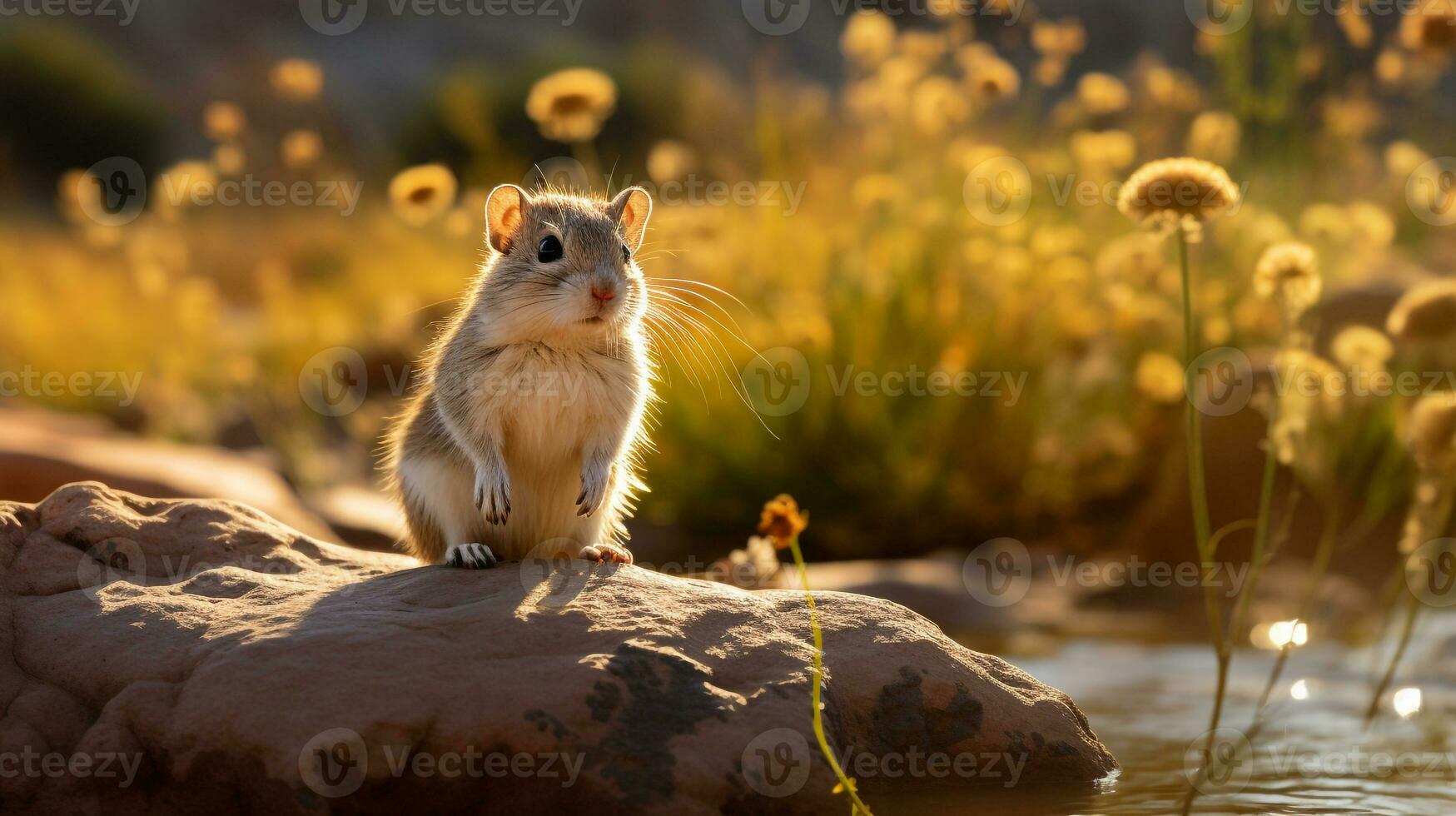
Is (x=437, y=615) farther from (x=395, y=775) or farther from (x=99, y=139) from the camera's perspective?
(x=99, y=139)

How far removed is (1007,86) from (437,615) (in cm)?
518

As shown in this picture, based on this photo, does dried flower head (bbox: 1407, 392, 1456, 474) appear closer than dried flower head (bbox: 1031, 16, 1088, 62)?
Yes

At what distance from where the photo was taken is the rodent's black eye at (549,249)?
4.69 meters

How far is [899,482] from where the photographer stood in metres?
8.61

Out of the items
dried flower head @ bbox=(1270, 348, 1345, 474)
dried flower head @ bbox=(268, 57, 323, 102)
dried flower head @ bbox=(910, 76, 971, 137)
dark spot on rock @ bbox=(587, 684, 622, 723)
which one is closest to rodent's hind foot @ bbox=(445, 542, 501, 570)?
dark spot on rock @ bbox=(587, 684, 622, 723)

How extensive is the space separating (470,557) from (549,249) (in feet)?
3.38

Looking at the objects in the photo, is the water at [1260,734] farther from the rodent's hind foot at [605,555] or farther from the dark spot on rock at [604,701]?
the rodent's hind foot at [605,555]

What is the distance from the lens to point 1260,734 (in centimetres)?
514

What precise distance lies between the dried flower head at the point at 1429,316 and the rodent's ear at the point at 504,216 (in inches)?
107

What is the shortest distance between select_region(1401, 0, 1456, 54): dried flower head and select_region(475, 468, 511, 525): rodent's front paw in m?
4.10

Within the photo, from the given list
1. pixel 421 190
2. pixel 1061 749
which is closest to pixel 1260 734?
pixel 1061 749

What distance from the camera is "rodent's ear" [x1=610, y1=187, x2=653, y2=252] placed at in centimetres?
512

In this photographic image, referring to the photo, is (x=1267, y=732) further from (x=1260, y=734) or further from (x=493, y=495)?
(x=493, y=495)

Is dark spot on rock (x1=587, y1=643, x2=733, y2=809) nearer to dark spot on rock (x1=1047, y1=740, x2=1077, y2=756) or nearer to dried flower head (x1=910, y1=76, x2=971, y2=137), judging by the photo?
dark spot on rock (x1=1047, y1=740, x2=1077, y2=756)
